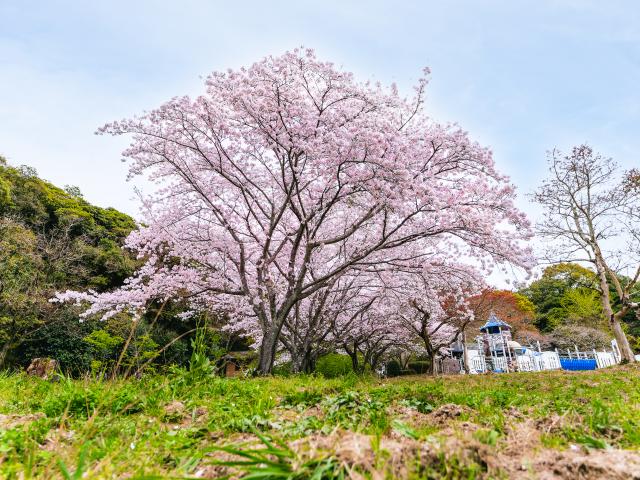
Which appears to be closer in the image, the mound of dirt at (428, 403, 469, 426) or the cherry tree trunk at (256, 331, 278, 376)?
the mound of dirt at (428, 403, 469, 426)

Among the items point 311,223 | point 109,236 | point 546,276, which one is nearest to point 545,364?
point 546,276

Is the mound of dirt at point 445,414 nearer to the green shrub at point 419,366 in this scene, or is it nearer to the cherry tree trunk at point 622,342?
the cherry tree trunk at point 622,342

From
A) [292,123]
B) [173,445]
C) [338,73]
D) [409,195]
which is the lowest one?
[173,445]

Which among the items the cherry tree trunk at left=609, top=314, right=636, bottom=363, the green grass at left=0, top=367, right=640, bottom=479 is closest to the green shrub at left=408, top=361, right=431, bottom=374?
the cherry tree trunk at left=609, top=314, right=636, bottom=363

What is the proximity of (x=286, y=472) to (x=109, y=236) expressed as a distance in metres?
24.0

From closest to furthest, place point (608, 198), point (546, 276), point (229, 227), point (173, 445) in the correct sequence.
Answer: point (173, 445) < point (229, 227) < point (608, 198) < point (546, 276)

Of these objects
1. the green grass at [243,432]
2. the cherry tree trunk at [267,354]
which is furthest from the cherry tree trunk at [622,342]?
the green grass at [243,432]

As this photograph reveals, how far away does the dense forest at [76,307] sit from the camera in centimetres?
1377

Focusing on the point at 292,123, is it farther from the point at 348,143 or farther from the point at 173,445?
the point at 173,445

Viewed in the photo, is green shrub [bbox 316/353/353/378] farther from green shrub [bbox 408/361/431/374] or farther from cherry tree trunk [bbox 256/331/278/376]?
cherry tree trunk [bbox 256/331/278/376]

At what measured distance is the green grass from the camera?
136 centimetres

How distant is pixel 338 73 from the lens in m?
7.86

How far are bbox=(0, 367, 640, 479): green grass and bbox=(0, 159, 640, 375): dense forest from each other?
165 inches

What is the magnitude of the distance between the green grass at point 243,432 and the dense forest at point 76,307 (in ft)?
13.7
